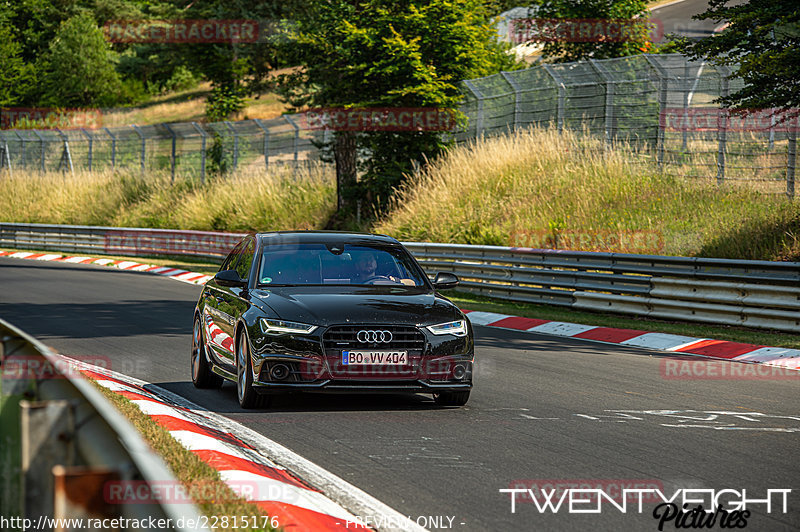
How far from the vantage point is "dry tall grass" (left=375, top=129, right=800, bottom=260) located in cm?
1823

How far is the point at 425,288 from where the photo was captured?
952 centimetres

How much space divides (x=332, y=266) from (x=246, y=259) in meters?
0.94

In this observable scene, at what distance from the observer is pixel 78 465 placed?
8.66 feet

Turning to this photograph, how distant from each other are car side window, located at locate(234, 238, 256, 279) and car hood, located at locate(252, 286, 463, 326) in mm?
589

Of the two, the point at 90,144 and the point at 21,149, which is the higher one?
the point at 90,144

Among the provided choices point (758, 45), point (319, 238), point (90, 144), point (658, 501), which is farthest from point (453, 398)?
point (90, 144)

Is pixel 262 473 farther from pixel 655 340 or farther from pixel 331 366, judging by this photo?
pixel 655 340

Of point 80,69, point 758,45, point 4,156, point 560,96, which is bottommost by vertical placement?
point 4,156

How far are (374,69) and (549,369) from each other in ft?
57.6

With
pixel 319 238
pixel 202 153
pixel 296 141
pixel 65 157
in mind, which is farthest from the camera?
pixel 65 157

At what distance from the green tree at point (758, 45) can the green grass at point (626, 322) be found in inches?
132

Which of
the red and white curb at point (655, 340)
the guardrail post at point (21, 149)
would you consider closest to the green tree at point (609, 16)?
the red and white curb at point (655, 340)

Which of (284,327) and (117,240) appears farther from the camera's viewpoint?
(117,240)

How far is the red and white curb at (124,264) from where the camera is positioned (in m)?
25.7
